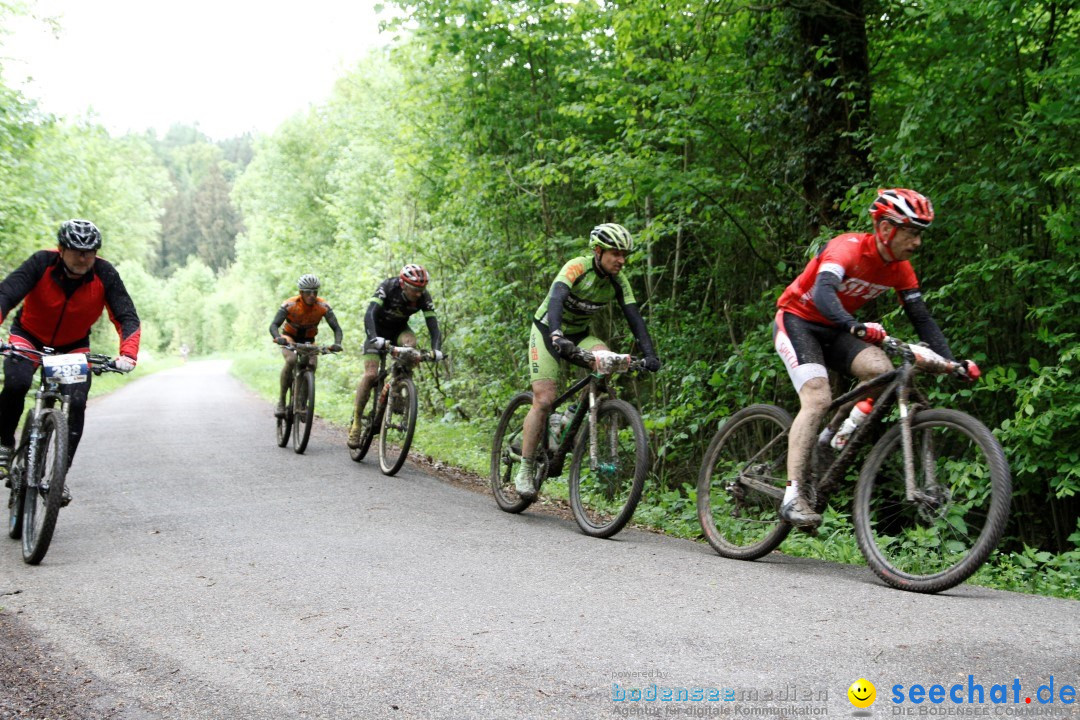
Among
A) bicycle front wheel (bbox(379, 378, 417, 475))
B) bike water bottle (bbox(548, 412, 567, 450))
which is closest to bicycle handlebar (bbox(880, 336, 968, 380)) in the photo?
bike water bottle (bbox(548, 412, 567, 450))

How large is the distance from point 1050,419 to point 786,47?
4.84m

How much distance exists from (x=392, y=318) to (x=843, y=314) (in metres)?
6.24

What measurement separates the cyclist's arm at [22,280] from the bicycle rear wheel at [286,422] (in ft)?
18.4

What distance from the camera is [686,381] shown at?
9547 millimetres

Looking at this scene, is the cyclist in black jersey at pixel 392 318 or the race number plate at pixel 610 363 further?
the cyclist in black jersey at pixel 392 318

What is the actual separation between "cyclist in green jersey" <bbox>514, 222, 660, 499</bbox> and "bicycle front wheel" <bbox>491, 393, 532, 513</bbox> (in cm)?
25

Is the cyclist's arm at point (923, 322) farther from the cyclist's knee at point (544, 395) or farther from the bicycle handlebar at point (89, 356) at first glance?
the bicycle handlebar at point (89, 356)

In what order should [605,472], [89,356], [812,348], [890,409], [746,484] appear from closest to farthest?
[890,409] < [812,348] < [746,484] < [89,356] < [605,472]

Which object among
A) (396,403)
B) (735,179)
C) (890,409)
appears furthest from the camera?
(396,403)

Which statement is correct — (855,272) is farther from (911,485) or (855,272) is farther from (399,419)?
(399,419)

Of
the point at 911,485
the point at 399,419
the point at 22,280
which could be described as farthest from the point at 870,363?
the point at 399,419

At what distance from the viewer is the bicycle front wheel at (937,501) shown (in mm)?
4352

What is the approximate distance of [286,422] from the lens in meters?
11.8

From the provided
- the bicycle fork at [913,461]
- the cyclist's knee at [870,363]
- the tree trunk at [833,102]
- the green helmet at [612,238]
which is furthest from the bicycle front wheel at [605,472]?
the tree trunk at [833,102]
